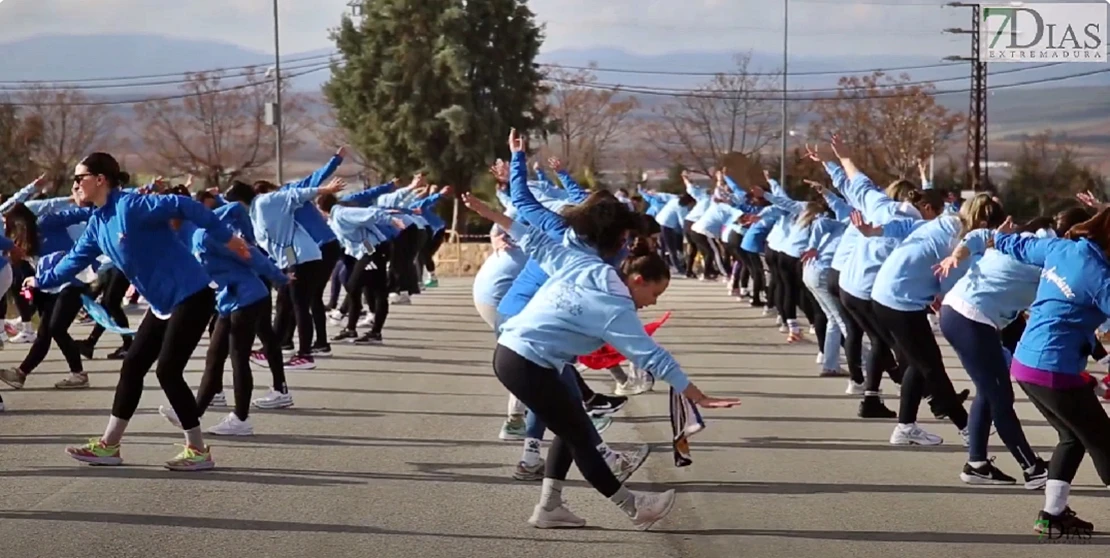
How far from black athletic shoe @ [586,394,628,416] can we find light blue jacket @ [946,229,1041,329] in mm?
2733

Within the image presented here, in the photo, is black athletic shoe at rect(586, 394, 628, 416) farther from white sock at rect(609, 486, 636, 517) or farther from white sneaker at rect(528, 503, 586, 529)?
white sock at rect(609, 486, 636, 517)

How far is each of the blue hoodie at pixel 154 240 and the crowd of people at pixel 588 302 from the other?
12mm

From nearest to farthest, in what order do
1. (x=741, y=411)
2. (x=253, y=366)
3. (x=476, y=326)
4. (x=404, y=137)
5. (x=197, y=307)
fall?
(x=197, y=307) < (x=741, y=411) < (x=253, y=366) < (x=476, y=326) < (x=404, y=137)

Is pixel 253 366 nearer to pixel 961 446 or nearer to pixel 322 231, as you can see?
pixel 322 231

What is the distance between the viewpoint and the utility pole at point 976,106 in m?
46.9

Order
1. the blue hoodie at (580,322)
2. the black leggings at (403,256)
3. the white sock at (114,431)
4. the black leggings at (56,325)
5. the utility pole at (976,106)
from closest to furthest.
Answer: the blue hoodie at (580,322) → the white sock at (114,431) → the black leggings at (56,325) → the black leggings at (403,256) → the utility pole at (976,106)

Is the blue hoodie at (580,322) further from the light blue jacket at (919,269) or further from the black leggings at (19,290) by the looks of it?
the black leggings at (19,290)

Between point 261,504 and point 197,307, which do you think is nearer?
point 261,504

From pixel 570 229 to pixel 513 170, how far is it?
40.0 inches

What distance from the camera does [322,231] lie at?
15.7m

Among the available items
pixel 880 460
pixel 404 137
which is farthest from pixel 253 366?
pixel 404 137

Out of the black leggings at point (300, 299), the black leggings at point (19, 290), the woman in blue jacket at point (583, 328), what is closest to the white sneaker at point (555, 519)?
the woman in blue jacket at point (583, 328)

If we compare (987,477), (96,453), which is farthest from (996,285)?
(96,453)

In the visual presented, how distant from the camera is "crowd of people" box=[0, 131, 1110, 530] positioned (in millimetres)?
7402
